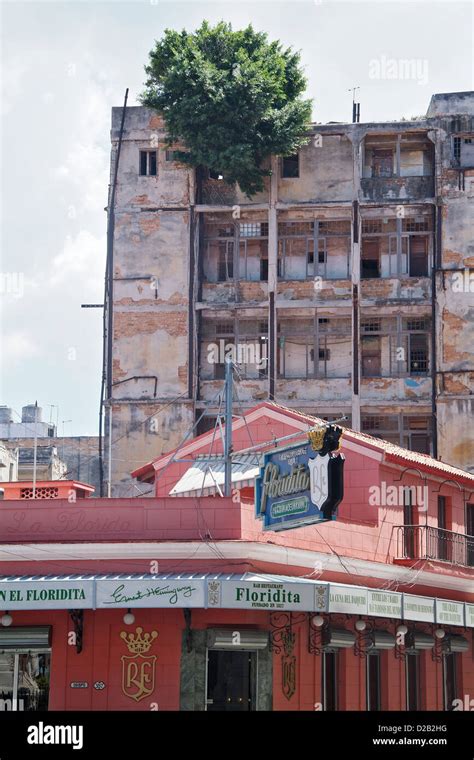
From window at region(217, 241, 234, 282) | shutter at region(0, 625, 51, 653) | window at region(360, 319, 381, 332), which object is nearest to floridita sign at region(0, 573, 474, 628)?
shutter at region(0, 625, 51, 653)

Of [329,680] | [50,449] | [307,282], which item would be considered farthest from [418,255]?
[329,680]

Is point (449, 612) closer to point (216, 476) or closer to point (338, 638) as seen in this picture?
point (338, 638)

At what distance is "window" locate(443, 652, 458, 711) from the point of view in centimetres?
3275

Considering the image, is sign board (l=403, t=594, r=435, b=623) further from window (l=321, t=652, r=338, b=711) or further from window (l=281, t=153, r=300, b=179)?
window (l=281, t=153, r=300, b=179)

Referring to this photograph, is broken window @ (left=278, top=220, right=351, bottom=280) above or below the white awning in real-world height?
above

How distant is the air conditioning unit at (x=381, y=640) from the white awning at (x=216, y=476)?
4258mm

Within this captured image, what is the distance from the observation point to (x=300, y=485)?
25641 mm

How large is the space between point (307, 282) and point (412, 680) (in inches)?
894

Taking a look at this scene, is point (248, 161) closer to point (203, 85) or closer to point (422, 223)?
point (203, 85)

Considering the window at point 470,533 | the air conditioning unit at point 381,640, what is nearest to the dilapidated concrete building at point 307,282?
the window at point 470,533

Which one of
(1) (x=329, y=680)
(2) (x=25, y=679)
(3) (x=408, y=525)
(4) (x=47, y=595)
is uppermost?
(3) (x=408, y=525)

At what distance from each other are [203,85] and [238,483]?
2263 centimetres
